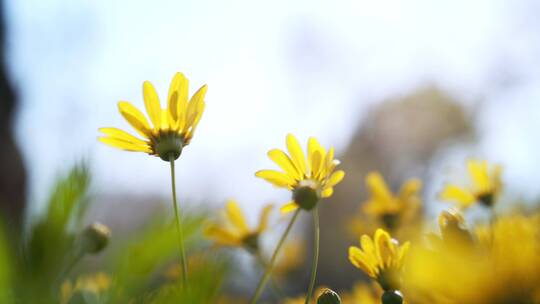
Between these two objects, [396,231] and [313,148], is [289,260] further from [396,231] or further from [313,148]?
[313,148]

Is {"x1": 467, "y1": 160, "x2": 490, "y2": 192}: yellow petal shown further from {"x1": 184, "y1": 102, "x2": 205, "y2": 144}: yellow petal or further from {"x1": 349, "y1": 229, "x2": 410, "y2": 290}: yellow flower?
{"x1": 184, "y1": 102, "x2": 205, "y2": 144}: yellow petal

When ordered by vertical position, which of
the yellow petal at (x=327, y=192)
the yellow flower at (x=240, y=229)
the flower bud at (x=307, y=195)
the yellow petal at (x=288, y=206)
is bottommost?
the yellow flower at (x=240, y=229)

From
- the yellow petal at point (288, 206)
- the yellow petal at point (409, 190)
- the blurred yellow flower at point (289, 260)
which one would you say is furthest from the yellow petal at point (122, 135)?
the blurred yellow flower at point (289, 260)

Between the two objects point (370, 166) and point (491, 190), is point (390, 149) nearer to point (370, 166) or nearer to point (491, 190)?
point (370, 166)

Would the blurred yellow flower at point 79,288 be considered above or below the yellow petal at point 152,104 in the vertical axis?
below

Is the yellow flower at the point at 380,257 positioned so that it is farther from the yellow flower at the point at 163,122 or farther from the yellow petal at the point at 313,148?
the yellow flower at the point at 163,122

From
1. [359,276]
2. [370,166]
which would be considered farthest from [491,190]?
[370,166]
